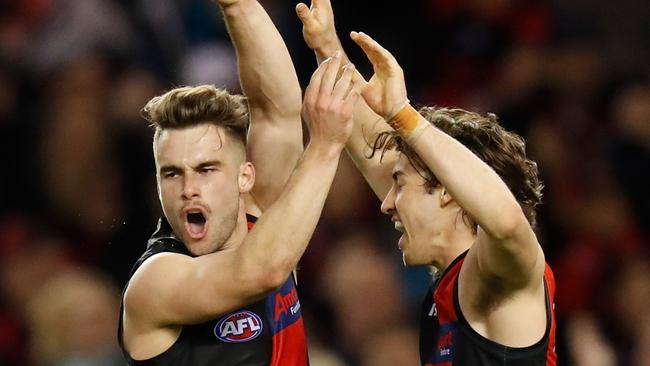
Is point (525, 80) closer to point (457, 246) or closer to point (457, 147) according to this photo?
point (457, 246)

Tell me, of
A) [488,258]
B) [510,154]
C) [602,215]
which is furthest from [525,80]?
[488,258]

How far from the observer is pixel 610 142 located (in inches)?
312

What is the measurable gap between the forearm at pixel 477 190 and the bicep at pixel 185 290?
676 mm

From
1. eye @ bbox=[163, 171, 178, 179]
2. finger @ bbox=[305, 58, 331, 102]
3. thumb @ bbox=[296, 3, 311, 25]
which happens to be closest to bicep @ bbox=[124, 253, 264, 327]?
eye @ bbox=[163, 171, 178, 179]

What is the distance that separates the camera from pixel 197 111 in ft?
14.2

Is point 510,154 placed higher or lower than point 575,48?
higher

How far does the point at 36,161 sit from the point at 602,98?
3.62 m

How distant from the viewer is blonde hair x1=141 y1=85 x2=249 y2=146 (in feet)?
14.1

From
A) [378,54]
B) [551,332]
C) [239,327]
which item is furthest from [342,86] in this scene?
[551,332]

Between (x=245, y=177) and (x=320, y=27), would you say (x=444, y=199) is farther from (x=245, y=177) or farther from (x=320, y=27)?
(x=320, y=27)

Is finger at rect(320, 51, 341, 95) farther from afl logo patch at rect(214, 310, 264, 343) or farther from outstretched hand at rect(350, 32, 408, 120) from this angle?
afl logo patch at rect(214, 310, 264, 343)

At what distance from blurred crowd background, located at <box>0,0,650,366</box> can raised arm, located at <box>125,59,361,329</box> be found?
8.46 ft

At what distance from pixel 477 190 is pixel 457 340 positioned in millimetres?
675

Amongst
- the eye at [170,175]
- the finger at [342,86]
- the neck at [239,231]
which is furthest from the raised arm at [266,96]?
the finger at [342,86]
